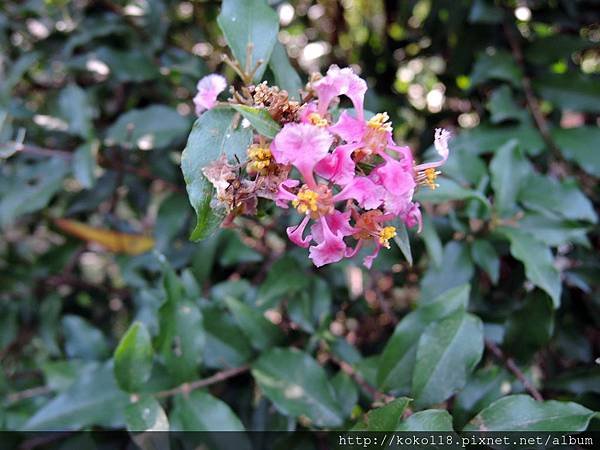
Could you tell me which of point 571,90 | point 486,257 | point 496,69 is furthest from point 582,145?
point 486,257

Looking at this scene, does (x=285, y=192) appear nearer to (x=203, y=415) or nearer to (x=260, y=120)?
(x=260, y=120)

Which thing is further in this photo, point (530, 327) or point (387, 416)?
point (530, 327)

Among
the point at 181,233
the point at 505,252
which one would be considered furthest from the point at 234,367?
the point at 505,252

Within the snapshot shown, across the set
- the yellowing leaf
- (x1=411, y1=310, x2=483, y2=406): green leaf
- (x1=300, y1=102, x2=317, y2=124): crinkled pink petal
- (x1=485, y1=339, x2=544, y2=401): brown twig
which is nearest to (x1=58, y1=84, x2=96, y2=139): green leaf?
the yellowing leaf

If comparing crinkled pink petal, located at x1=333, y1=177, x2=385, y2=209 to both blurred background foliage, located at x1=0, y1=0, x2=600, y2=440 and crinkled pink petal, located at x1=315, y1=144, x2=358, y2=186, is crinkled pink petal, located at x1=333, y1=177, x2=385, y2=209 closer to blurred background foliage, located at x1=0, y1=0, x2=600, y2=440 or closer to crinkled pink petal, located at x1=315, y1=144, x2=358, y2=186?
crinkled pink petal, located at x1=315, y1=144, x2=358, y2=186

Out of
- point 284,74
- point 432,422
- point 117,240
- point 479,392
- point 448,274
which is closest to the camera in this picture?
point 432,422

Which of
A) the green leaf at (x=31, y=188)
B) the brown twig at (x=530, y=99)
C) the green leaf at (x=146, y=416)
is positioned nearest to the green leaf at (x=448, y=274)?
the brown twig at (x=530, y=99)
